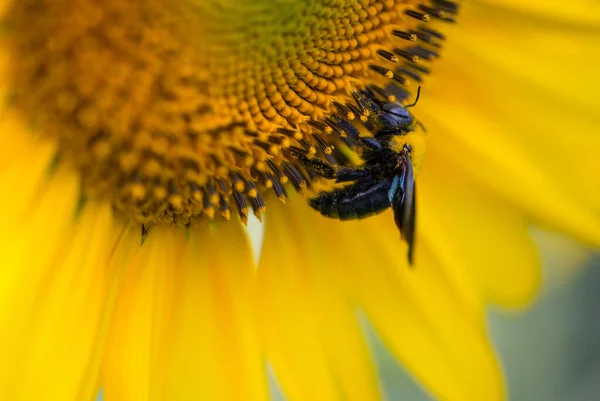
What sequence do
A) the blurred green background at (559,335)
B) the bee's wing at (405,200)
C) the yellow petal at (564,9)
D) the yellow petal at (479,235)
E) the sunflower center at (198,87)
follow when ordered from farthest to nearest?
the blurred green background at (559,335)
the yellow petal at (479,235)
the yellow petal at (564,9)
the bee's wing at (405,200)
the sunflower center at (198,87)

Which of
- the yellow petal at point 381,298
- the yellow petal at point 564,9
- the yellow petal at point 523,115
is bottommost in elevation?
the yellow petal at point 381,298

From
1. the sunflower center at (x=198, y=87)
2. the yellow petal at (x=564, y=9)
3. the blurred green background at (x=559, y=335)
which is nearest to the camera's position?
the sunflower center at (x=198, y=87)

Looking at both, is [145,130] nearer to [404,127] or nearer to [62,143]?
[62,143]

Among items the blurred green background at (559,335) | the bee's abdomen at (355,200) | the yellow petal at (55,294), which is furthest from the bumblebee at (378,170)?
the blurred green background at (559,335)

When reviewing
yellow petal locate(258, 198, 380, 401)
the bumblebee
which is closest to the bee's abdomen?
the bumblebee

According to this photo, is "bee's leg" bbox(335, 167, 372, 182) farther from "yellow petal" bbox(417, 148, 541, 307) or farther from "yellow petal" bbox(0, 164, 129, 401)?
"yellow petal" bbox(0, 164, 129, 401)

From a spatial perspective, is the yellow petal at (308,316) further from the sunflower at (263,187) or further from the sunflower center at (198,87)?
the sunflower center at (198,87)

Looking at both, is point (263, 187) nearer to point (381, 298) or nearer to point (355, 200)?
point (355, 200)
